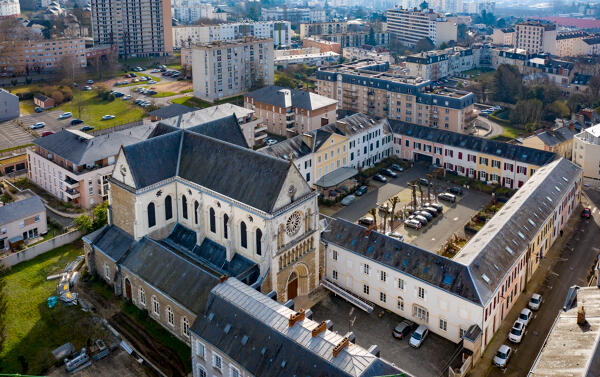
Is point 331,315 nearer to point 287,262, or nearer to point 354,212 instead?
point 287,262

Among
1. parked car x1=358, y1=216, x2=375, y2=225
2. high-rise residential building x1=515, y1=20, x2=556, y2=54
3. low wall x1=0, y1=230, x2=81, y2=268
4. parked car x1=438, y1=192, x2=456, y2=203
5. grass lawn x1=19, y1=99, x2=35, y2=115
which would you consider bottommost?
low wall x1=0, y1=230, x2=81, y2=268

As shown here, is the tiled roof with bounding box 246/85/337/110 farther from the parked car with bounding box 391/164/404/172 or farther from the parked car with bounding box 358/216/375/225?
the parked car with bounding box 358/216/375/225

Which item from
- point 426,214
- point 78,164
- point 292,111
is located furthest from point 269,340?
point 292,111

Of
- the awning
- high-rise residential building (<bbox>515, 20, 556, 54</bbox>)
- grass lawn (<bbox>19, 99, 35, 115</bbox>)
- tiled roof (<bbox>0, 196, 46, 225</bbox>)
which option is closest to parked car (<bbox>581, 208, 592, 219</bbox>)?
the awning

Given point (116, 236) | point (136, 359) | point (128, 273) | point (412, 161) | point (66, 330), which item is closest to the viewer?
point (136, 359)

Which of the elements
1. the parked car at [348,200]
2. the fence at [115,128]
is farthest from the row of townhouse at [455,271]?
the fence at [115,128]

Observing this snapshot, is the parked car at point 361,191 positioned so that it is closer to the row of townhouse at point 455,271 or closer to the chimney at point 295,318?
the row of townhouse at point 455,271

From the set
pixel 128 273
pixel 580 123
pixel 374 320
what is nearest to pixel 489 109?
pixel 580 123
